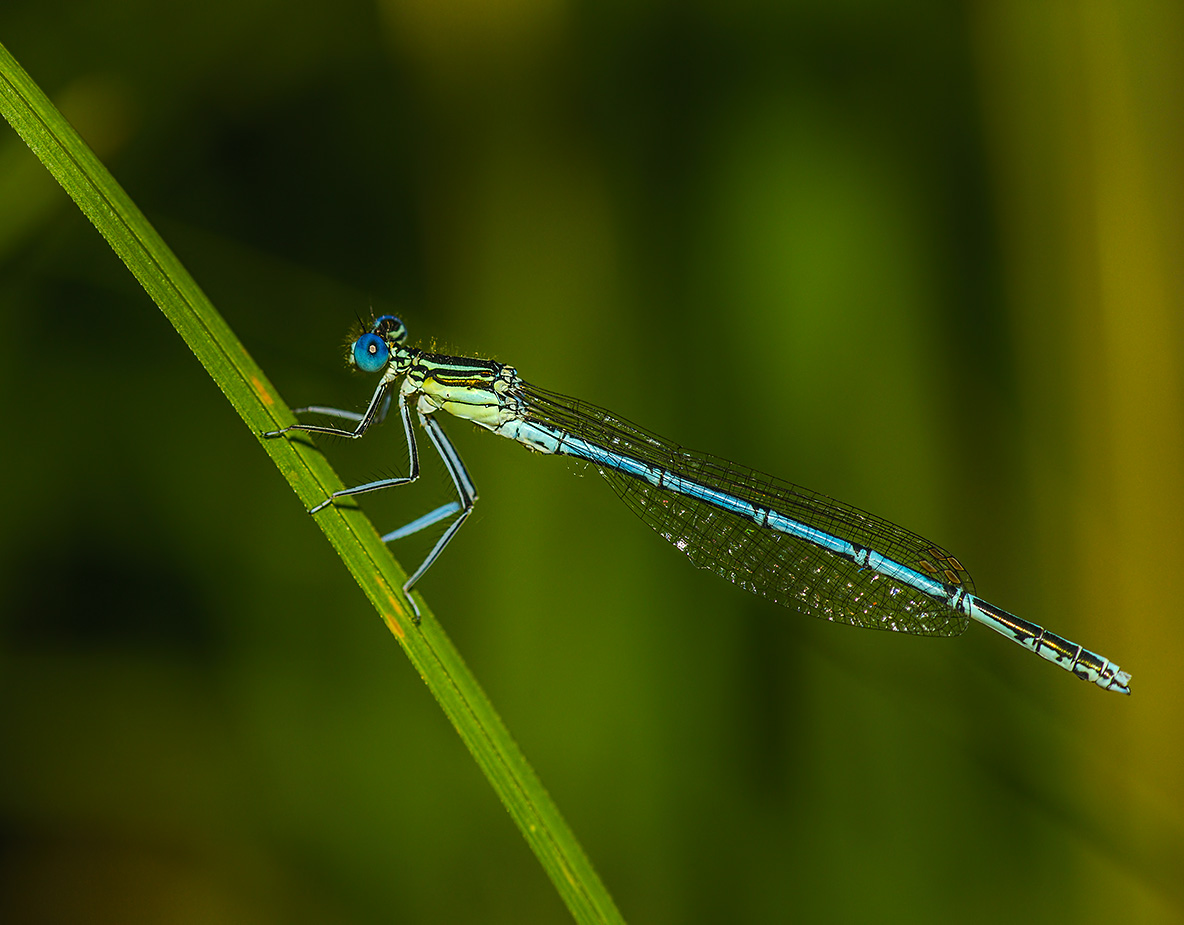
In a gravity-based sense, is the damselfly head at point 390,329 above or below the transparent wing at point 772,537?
below

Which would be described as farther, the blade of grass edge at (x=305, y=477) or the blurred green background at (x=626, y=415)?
the blurred green background at (x=626, y=415)

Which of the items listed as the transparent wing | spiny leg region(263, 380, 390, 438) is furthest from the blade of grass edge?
the transparent wing

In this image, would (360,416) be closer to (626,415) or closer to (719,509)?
(626,415)

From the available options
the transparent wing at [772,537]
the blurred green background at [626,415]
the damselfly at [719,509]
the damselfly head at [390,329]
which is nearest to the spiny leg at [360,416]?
the damselfly at [719,509]

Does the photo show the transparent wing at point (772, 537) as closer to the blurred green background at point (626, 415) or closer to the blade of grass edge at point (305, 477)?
the blurred green background at point (626, 415)

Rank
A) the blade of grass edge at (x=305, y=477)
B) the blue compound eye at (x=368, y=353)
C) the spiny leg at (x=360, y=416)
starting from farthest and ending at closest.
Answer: the blue compound eye at (x=368, y=353) < the spiny leg at (x=360, y=416) < the blade of grass edge at (x=305, y=477)

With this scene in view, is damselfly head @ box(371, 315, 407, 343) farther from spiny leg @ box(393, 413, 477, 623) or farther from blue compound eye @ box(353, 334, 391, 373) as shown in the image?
spiny leg @ box(393, 413, 477, 623)

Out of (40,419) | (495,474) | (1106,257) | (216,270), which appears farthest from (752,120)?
(40,419)

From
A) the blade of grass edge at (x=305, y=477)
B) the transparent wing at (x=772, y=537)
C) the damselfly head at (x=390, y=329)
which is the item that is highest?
the transparent wing at (x=772, y=537)

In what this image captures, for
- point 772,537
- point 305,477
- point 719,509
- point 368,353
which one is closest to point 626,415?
point 719,509
